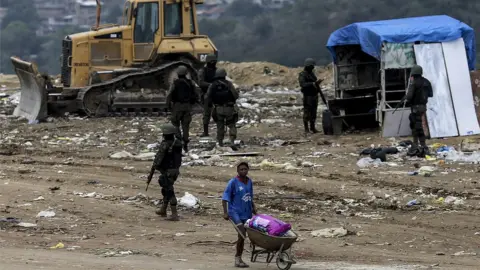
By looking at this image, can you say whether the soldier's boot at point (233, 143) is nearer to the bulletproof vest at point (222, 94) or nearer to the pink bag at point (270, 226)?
the bulletproof vest at point (222, 94)

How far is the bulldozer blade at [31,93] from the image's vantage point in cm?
2392

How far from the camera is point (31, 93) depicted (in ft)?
81.5

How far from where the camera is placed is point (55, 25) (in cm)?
8044

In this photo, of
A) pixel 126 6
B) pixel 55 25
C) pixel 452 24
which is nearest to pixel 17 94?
pixel 126 6

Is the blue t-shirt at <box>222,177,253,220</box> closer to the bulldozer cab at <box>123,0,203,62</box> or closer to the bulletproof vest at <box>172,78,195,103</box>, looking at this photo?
the bulletproof vest at <box>172,78,195,103</box>

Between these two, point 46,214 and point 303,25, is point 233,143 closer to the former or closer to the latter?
point 46,214

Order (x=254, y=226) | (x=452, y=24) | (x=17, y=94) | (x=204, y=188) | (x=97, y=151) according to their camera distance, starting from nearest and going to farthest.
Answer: (x=254, y=226) → (x=204, y=188) → (x=97, y=151) → (x=452, y=24) → (x=17, y=94)

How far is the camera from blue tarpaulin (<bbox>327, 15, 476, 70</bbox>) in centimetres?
2016

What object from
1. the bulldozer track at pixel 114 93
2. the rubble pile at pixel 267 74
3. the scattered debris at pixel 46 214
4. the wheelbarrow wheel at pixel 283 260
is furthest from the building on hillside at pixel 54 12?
the wheelbarrow wheel at pixel 283 260

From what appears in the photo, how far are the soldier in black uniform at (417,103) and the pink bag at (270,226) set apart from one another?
Result: 309 inches

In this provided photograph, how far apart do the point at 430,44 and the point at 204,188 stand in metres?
6.83

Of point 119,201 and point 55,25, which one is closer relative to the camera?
point 119,201

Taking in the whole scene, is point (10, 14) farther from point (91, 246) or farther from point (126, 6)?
point (91, 246)

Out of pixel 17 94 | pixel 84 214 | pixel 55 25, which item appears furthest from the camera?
pixel 55 25
